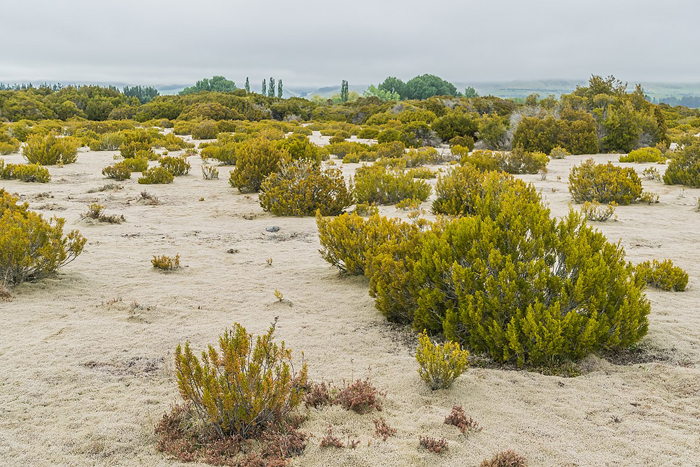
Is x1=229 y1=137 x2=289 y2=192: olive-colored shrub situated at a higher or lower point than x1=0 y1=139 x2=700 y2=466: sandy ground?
higher

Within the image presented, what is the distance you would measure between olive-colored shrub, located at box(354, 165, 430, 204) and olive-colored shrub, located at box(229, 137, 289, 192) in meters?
2.12

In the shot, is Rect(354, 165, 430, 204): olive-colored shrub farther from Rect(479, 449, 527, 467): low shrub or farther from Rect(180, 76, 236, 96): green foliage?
Rect(180, 76, 236, 96): green foliage

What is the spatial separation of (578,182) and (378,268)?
7.65m

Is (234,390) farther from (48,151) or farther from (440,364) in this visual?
(48,151)

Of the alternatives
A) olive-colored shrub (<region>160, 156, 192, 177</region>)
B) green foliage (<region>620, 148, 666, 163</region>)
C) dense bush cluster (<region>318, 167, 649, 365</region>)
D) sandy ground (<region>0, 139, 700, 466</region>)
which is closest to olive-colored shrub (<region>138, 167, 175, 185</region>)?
olive-colored shrub (<region>160, 156, 192, 177</region>)

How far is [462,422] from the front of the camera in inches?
120

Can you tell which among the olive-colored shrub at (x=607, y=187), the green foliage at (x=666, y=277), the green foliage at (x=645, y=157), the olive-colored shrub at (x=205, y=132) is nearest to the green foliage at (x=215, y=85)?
the olive-colored shrub at (x=205, y=132)

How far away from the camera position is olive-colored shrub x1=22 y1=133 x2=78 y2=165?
1552 cm

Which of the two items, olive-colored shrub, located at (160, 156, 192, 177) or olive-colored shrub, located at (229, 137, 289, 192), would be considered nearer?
olive-colored shrub, located at (229, 137, 289, 192)

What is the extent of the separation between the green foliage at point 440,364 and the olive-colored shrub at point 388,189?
7470 millimetres

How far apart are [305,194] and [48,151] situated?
33.8 ft

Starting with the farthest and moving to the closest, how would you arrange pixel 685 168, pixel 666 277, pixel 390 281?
pixel 685 168
pixel 666 277
pixel 390 281

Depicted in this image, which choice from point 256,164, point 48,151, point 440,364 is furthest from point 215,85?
point 440,364

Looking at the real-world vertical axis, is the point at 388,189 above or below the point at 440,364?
above
